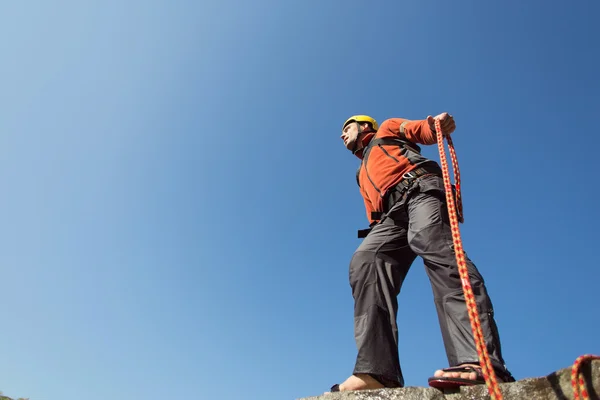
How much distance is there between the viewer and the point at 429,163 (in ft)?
12.0

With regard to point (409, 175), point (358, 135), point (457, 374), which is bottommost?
point (457, 374)

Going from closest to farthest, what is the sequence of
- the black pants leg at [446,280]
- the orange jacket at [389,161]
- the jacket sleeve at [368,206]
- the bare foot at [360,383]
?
the black pants leg at [446,280] < the bare foot at [360,383] < the orange jacket at [389,161] < the jacket sleeve at [368,206]

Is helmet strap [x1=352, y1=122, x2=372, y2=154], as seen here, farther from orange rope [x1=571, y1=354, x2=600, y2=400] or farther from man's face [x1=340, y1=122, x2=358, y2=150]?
orange rope [x1=571, y1=354, x2=600, y2=400]

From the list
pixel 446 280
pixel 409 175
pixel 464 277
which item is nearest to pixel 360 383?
pixel 446 280

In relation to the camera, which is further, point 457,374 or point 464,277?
point 457,374

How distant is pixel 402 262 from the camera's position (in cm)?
364

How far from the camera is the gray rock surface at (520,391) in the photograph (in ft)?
5.60

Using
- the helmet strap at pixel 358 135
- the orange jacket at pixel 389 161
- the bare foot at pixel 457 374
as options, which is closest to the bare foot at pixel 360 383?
the bare foot at pixel 457 374

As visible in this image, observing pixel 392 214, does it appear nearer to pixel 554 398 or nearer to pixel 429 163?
pixel 429 163

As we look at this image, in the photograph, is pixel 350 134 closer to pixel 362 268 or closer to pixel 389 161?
pixel 389 161

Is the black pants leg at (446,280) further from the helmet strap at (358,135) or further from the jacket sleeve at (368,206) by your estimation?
the helmet strap at (358,135)

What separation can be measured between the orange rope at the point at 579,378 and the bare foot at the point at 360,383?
135 cm

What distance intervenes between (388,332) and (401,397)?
794mm

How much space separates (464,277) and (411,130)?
7.18 ft
